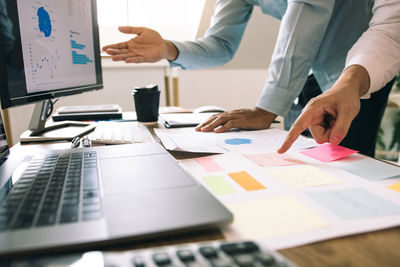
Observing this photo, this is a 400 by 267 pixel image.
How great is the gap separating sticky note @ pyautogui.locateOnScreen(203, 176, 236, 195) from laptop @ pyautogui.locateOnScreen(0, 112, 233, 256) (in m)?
0.05

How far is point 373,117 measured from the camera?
1055 mm

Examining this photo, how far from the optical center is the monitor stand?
0.81 metres

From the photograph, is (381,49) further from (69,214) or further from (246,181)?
(69,214)

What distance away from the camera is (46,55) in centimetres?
74

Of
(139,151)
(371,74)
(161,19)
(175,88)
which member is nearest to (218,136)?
(139,151)

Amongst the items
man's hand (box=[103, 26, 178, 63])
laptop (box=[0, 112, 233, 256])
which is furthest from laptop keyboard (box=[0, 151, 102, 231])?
man's hand (box=[103, 26, 178, 63])

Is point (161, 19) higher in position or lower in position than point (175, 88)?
higher

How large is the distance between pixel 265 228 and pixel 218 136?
0.51m

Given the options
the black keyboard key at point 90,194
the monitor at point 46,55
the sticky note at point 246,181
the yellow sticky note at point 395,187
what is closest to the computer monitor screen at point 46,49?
the monitor at point 46,55

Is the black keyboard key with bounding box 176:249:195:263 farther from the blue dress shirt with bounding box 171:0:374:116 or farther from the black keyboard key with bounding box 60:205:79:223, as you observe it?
the blue dress shirt with bounding box 171:0:374:116

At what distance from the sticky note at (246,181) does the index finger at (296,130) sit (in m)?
0.14

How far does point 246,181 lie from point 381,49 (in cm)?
52

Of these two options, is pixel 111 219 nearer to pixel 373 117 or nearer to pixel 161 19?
pixel 373 117

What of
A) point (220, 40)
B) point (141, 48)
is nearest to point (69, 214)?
point (141, 48)
